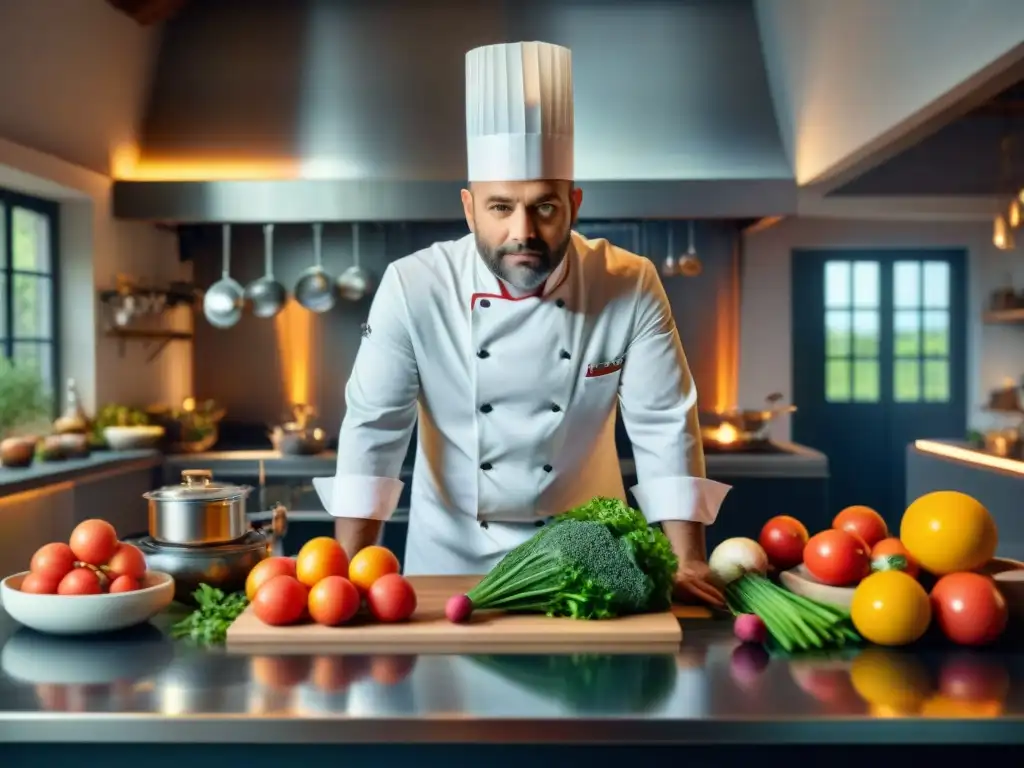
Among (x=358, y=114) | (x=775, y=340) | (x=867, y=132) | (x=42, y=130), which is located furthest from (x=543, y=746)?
(x=775, y=340)

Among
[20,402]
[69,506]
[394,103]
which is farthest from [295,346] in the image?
[69,506]

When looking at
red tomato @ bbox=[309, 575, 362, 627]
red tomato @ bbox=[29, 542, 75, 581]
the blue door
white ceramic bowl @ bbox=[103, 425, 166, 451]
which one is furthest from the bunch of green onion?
the blue door

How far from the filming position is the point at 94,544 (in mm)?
1521

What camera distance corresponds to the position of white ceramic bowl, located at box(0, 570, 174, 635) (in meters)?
1.45

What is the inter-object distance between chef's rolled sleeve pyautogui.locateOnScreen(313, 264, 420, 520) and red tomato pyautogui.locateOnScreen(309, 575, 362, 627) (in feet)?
1.58

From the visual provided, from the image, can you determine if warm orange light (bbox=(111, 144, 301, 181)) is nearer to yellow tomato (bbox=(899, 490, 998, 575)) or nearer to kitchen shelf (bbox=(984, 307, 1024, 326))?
yellow tomato (bbox=(899, 490, 998, 575))

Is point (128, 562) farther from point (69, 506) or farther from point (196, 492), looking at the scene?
point (69, 506)

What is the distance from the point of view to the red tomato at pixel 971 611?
1.41 m

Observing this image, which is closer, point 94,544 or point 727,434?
point 94,544

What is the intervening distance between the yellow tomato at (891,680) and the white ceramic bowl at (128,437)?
332 centimetres

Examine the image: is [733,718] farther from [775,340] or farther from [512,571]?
[775,340]

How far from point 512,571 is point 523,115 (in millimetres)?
850

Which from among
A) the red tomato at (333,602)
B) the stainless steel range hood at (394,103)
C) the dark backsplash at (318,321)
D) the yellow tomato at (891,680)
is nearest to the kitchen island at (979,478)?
the dark backsplash at (318,321)

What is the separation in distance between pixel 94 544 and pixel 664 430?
101 centimetres
